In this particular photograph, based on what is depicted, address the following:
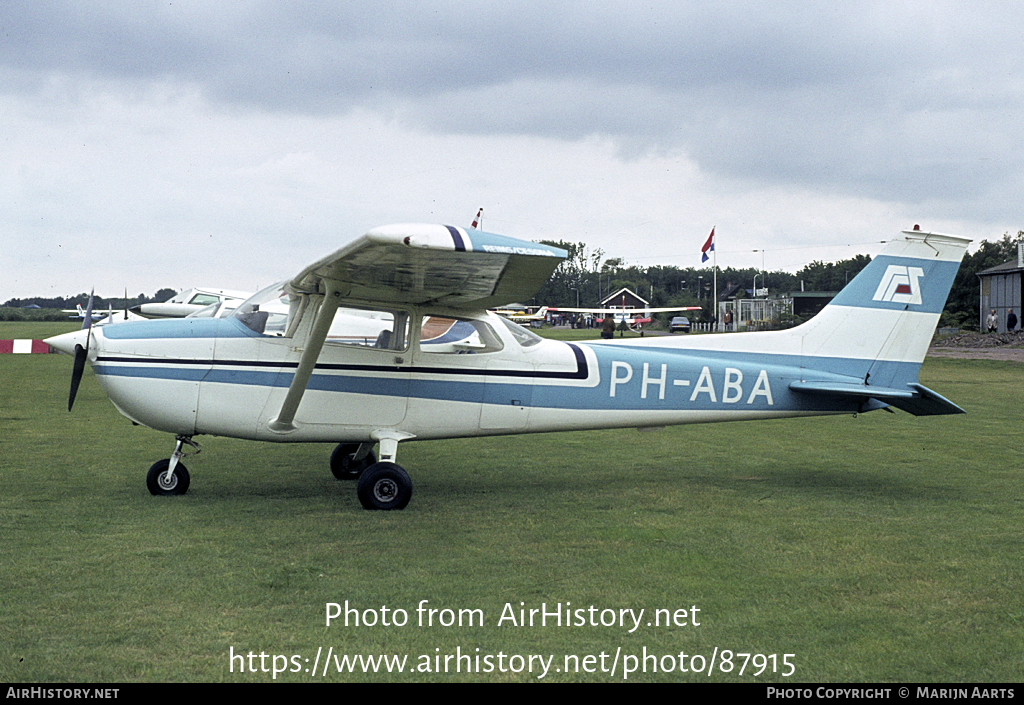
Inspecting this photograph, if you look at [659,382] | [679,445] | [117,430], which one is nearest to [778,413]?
[659,382]

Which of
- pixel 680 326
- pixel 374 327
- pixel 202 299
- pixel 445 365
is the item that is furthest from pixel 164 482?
pixel 680 326

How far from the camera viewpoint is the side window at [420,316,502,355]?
7.93 meters

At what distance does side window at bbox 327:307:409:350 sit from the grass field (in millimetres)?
1440

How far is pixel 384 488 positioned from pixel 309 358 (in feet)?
4.11

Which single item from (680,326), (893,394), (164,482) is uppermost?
(680,326)

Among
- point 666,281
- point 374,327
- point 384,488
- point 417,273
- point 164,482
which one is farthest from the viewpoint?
point 666,281

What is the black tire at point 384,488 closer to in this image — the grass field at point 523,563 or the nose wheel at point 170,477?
the grass field at point 523,563

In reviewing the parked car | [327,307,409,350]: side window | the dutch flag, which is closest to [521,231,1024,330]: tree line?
the parked car

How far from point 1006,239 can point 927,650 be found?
91.0 meters

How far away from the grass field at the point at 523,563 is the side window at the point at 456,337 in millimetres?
1354

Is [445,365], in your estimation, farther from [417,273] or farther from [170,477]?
[170,477]

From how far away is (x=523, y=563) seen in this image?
5613 millimetres

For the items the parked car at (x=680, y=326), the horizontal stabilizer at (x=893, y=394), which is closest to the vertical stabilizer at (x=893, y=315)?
the horizontal stabilizer at (x=893, y=394)

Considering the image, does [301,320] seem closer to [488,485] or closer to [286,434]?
[286,434]
